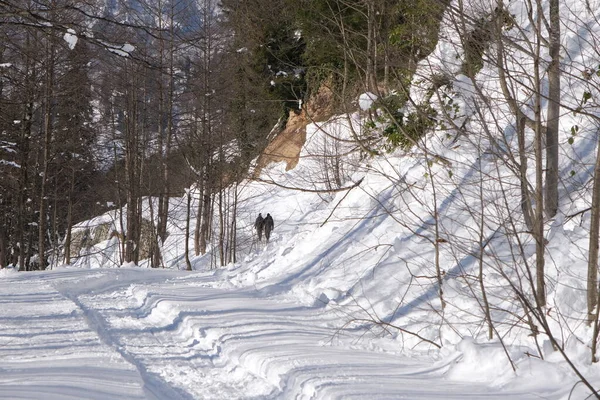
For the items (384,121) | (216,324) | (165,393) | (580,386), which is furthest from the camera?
(384,121)

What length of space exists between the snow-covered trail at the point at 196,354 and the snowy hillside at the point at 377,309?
28 millimetres

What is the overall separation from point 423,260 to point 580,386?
468 cm

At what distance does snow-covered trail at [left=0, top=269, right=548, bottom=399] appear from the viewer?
5.21 metres

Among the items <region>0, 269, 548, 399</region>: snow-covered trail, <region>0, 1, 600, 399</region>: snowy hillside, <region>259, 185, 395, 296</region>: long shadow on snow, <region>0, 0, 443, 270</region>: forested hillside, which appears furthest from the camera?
<region>0, 0, 443, 270</region>: forested hillside

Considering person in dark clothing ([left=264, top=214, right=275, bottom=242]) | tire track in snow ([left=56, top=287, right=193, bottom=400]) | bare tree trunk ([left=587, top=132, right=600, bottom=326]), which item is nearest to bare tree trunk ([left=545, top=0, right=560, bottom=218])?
bare tree trunk ([left=587, top=132, right=600, bottom=326])

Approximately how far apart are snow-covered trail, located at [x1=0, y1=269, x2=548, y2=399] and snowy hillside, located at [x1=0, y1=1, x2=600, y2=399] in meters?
0.03

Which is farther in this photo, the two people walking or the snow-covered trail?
the two people walking

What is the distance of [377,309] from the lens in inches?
343

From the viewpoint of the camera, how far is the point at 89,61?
60.1 feet

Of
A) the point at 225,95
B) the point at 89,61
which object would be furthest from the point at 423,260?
the point at 225,95

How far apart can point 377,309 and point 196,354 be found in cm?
288

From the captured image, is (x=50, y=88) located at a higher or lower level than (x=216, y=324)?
higher

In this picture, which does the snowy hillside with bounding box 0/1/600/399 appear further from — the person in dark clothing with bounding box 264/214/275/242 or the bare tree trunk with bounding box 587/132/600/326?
the person in dark clothing with bounding box 264/214/275/242

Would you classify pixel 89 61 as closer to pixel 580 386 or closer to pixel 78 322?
pixel 78 322
